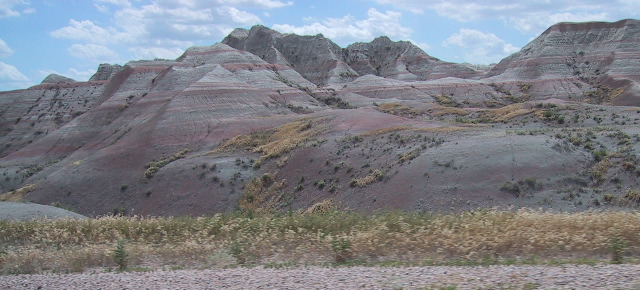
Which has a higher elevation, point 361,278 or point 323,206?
point 361,278

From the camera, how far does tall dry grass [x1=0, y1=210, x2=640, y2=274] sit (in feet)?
32.0

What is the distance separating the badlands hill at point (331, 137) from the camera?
2695 cm

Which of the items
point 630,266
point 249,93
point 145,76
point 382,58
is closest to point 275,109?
point 249,93

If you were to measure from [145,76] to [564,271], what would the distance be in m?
80.2

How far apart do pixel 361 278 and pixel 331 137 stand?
33469mm

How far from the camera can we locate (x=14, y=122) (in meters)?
84.8

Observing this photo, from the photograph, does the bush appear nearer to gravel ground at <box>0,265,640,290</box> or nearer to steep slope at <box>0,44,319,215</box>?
gravel ground at <box>0,265,640,290</box>

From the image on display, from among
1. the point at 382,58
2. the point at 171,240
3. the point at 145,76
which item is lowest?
the point at 171,240

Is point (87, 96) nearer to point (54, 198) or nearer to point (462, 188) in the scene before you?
point (54, 198)

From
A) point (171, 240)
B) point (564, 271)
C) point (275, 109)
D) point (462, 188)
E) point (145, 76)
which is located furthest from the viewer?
point (145, 76)

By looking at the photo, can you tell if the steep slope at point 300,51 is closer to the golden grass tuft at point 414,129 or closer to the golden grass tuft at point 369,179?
the golden grass tuft at point 414,129

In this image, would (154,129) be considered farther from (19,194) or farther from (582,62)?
(582,62)

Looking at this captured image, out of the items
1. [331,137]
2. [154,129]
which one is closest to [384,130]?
[331,137]

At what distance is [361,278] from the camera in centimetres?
778
